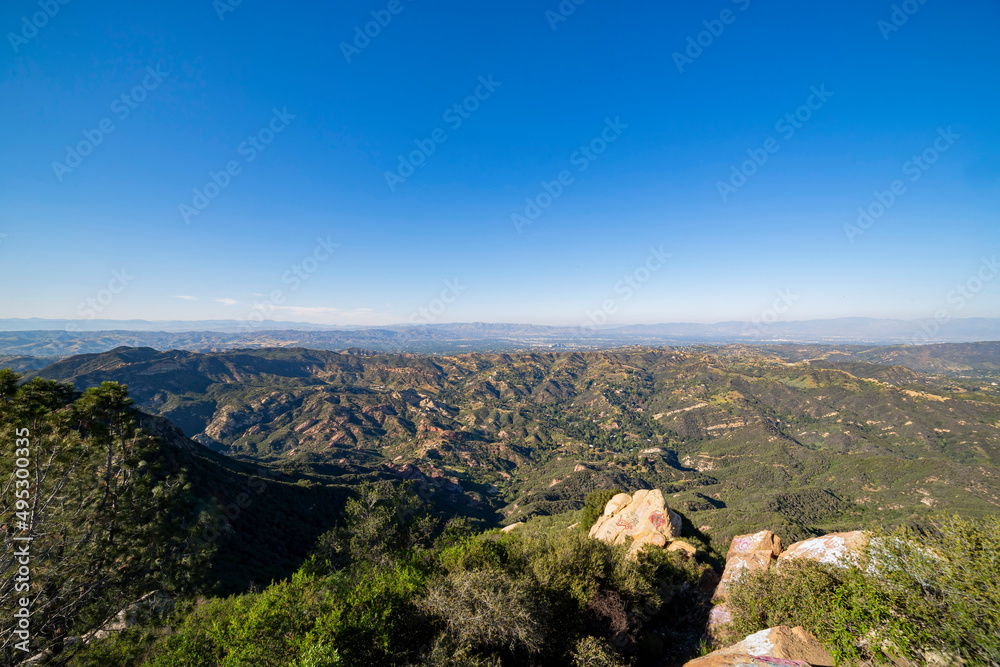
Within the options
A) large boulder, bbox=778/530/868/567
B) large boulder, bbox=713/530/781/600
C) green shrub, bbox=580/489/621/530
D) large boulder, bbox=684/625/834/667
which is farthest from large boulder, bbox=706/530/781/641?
green shrub, bbox=580/489/621/530

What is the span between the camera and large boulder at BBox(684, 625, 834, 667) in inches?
552

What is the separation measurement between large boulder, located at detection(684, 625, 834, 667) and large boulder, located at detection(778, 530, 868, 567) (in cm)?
779

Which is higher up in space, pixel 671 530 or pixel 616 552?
pixel 616 552

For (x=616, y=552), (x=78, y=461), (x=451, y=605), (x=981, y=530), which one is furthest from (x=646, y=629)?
(x=78, y=461)

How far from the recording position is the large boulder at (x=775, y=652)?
14.0m

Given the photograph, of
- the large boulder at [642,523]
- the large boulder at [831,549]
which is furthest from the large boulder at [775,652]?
the large boulder at [642,523]

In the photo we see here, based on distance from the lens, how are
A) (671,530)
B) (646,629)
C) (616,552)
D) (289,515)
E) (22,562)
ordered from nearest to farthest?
1. (22,562)
2. (646,629)
3. (616,552)
4. (671,530)
5. (289,515)

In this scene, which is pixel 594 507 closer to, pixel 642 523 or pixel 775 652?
pixel 642 523

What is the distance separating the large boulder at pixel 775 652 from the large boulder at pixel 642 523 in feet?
74.6

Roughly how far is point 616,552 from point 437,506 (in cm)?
15535

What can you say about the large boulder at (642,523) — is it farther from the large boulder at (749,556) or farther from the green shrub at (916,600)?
the green shrub at (916,600)

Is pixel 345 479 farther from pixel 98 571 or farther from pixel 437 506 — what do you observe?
pixel 98 571

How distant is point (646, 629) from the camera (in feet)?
84.0

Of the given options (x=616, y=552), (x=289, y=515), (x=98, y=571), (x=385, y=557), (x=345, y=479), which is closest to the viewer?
(x=98, y=571)
